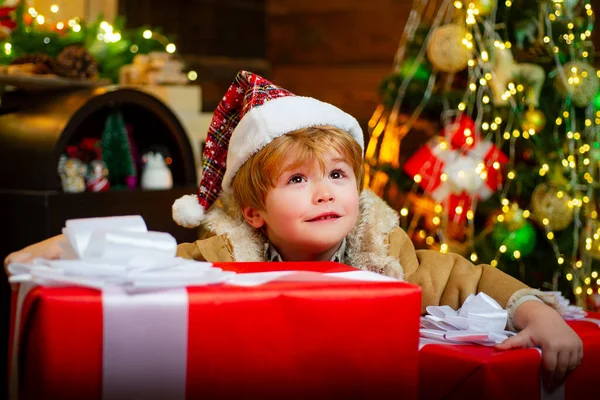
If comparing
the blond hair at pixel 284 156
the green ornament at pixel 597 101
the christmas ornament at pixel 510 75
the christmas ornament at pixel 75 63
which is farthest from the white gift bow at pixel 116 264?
the christmas ornament at pixel 75 63

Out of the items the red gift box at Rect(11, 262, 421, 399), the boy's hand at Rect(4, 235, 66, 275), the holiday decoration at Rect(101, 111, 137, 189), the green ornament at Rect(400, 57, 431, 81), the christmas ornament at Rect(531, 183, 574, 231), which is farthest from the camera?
the holiday decoration at Rect(101, 111, 137, 189)

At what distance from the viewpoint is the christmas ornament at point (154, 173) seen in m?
3.12

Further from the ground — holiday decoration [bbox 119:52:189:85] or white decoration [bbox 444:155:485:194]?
holiday decoration [bbox 119:52:189:85]

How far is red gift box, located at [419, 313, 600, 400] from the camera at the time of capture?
0.89 m

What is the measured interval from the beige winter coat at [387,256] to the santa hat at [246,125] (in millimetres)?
42

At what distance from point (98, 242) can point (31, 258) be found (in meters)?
0.25

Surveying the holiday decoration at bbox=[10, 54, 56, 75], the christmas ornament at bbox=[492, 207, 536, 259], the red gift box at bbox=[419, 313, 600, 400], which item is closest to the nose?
the red gift box at bbox=[419, 313, 600, 400]

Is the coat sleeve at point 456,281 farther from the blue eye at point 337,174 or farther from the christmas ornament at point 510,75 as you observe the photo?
the christmas ornament at point 510,75

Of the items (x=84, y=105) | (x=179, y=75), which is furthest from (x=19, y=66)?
(x=179, y=75)

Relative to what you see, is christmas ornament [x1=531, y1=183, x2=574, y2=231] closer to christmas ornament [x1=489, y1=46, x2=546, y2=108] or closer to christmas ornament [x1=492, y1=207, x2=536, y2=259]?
christmas ornament [x1=492, y1=207, x2=536, y2=259]

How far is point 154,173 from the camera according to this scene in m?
3.13

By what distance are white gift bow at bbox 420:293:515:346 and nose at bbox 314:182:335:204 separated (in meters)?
0.24

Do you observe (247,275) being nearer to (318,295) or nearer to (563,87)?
(318,295)

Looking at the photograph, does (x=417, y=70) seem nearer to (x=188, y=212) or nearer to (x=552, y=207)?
(x=552, y=207)
